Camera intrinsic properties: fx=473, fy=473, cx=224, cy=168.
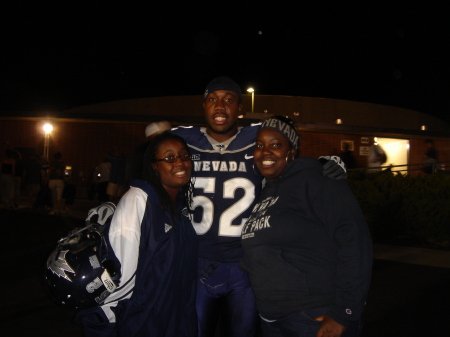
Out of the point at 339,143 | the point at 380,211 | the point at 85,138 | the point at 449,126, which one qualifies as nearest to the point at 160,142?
the point at 380,211

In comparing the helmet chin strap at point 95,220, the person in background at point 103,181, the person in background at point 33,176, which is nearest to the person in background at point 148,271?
the helmet chin strap at point 95,220

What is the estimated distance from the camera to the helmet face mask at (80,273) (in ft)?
6.72

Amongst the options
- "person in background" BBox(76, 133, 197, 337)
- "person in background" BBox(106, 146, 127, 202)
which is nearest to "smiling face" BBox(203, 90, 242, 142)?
"person in background" BBox(76, 133, 197, 337)

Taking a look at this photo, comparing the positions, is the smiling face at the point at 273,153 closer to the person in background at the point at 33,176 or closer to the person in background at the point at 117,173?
the person in background at the point at 117,173

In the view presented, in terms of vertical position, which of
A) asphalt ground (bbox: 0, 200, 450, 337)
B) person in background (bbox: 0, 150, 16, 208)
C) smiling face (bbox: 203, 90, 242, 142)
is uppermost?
smiling face (bbox: 203, 90, 242, 142)

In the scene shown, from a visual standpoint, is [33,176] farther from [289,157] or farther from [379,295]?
[289,157]

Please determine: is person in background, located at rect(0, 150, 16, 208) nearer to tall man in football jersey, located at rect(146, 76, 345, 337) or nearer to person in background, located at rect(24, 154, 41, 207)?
person in background, located at rect(24, 154, 41, 207)

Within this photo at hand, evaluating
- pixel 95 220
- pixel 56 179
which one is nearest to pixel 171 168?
pixel 95 220

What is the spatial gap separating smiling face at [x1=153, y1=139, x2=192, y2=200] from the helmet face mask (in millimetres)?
593

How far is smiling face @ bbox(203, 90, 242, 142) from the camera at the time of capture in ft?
10.2

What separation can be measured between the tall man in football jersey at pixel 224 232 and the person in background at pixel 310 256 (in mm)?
493

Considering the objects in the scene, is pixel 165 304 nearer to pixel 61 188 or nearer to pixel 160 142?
pixel 160 142

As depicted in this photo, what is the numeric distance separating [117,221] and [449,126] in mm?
35249

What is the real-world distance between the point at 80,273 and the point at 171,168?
31.3 inches
